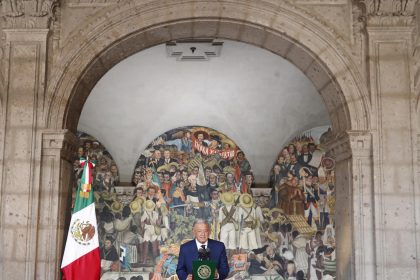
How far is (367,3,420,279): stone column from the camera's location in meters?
5.30

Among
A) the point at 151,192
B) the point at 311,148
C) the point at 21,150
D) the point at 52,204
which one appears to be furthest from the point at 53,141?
the point at 311,148

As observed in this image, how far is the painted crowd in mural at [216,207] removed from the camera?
417 inches

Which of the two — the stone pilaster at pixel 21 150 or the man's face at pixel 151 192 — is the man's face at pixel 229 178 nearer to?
the man's face at pixel 151 192

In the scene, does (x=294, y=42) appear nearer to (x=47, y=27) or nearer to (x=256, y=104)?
(x=47, y=27)

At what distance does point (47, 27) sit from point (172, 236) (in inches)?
233

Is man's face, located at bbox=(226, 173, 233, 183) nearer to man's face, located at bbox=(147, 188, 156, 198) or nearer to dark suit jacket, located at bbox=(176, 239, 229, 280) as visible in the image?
man's face, located at bbox=(147, 188, 156, 198)

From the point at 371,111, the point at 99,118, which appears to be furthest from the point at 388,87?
the point at 99,118

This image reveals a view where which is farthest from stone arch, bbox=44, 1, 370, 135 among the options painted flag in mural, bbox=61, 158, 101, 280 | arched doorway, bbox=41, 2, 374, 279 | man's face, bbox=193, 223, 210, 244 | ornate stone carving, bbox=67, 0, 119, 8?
man's face, bbox=193, 223, 210, 244

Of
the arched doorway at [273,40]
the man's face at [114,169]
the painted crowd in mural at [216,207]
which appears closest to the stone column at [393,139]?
the arched doorway at [273,40]

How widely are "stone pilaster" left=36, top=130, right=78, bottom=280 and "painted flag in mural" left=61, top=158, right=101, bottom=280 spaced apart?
0.13 m

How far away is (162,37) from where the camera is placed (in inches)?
236

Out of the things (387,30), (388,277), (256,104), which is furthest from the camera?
(256,104)

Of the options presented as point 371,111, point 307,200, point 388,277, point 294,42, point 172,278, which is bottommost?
point 172,278

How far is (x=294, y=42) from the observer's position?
5719 mm
